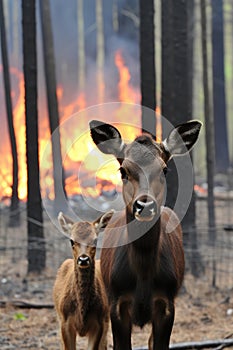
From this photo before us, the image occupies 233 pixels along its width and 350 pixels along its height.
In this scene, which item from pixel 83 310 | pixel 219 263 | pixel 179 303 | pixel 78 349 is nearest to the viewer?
pixel 83 310

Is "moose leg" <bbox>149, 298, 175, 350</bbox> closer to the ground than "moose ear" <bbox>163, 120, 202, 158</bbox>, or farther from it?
closer to the ground

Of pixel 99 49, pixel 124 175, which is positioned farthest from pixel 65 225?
pixel 99 49

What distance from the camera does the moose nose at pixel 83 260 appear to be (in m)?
8.20

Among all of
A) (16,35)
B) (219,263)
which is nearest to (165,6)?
(219,263)

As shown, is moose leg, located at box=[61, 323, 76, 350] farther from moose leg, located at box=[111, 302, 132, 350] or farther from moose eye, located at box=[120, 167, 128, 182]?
moose eye, located at box=[120, 167, 128, 182]

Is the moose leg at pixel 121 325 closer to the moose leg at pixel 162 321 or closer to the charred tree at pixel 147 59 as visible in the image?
the moose leg at pixel 162 321

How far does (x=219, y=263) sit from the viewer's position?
634 inches

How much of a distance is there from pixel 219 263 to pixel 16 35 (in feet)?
113

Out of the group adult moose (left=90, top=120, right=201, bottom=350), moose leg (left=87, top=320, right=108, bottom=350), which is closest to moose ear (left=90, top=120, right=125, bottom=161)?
adult moose (left=90, top=120, right=201, bottom=350)

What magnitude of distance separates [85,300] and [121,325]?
4.12 feet

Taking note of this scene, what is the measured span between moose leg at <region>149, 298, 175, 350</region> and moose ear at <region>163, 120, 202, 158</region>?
5.10 ft

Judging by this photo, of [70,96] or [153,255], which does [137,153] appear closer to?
[153,255]

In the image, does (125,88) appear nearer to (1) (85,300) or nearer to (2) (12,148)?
(2) (12,148)

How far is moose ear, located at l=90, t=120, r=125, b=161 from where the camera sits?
7.11 m
